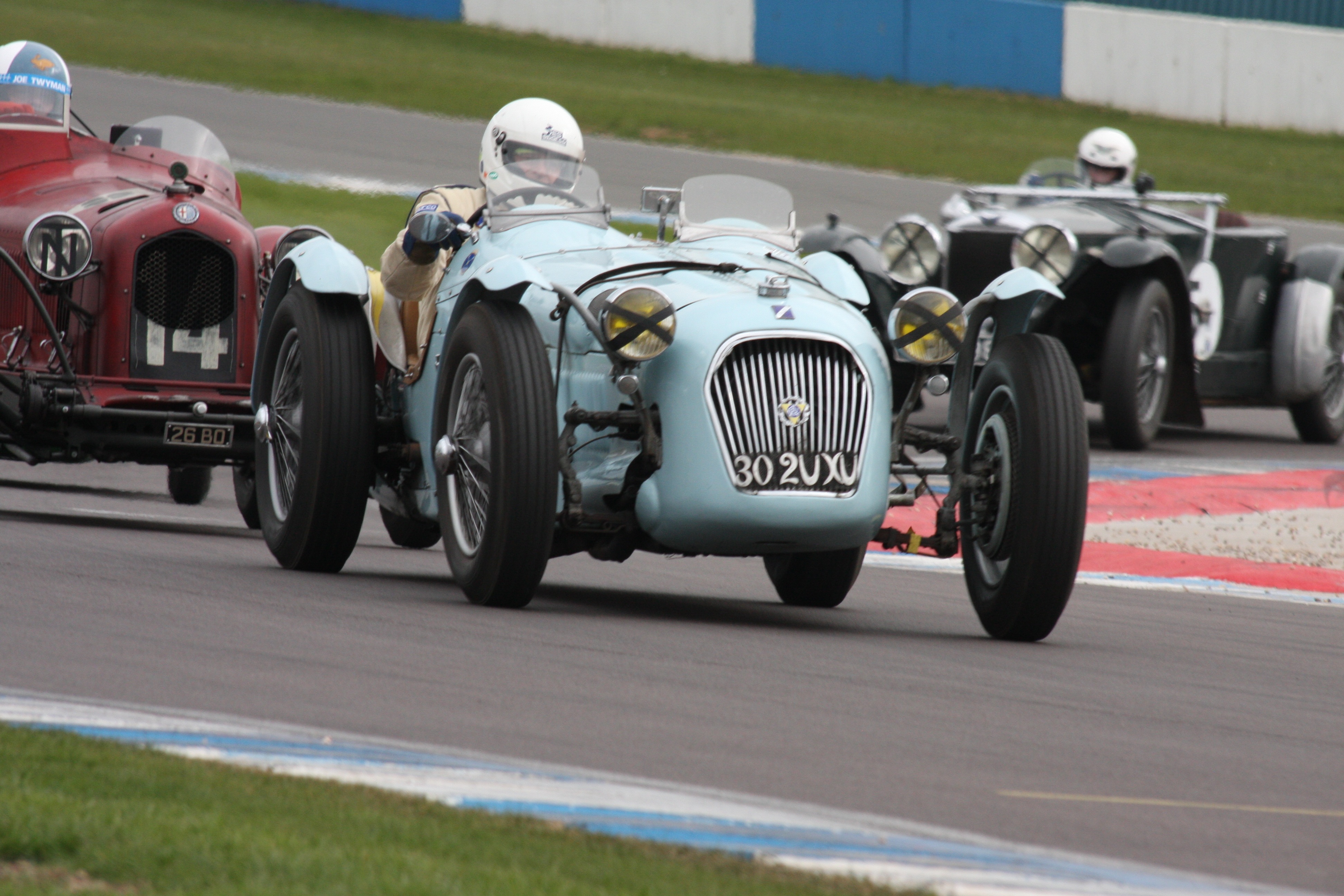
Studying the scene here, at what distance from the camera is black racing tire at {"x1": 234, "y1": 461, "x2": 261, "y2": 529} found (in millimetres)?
10891

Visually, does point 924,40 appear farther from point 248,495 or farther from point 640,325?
point 640,325

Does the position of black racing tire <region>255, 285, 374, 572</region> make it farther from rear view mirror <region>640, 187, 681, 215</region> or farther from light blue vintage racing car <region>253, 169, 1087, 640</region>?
rear view mirror <region>640, 187, 681, 215</region>

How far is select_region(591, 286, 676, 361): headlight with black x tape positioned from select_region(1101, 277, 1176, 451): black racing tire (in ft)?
27.1

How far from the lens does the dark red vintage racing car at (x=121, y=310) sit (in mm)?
10203

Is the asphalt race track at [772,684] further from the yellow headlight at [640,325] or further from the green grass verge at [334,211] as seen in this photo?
the green grass verge at [334,211]

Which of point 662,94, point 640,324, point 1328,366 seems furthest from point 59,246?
point 662,94

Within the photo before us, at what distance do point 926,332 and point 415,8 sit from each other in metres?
35.1

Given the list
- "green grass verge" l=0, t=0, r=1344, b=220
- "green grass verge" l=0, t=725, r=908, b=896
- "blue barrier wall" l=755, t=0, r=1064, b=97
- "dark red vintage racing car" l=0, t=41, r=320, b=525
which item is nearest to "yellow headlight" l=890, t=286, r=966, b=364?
"green grass verge" l=0, t=725, r=908, b=896

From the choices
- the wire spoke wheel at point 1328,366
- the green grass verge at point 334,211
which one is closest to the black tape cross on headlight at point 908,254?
the wire spoke wheel at point 1328,366

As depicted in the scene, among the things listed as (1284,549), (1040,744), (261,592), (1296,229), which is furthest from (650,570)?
(1296,229)

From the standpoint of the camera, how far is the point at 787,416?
688 centimetres

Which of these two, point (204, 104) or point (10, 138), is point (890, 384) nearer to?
point (10, 138)

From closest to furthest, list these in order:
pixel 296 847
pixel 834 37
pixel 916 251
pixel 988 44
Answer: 1. pixel 296 847
2. pixel 916 251
3. pixel 988 44
4. pixel 834 37

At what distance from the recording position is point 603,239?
27.5ft
